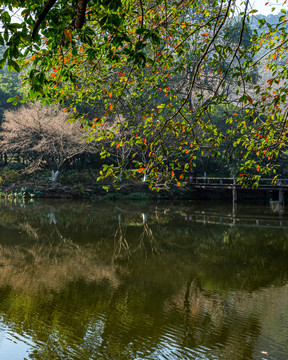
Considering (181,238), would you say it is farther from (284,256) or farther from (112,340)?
(112,340)

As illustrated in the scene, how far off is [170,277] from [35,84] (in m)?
5.20

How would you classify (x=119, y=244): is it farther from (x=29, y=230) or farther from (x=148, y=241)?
(x=29, y=230)

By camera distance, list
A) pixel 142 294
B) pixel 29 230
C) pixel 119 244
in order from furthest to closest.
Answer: pixel 29 230
pixel 119 244
pixel 142 294

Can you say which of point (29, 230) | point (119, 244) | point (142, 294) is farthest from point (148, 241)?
point (142, 294)

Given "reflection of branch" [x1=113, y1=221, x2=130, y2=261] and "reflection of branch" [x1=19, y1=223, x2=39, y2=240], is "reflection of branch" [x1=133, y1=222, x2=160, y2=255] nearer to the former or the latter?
"reflection of branch" [x1=113, y1=221, x2=130, y2=261]

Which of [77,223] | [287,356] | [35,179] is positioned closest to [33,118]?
[35,179]

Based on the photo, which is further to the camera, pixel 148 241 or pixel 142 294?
pixel 148 241

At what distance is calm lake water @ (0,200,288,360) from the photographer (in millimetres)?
4117

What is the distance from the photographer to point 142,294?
5.86 metres

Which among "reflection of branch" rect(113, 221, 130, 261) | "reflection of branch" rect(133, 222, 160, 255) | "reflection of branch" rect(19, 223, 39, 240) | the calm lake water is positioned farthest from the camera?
"reflection of branch" rect(19, 223, 39, 240)

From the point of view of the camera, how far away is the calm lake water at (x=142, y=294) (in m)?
4.12

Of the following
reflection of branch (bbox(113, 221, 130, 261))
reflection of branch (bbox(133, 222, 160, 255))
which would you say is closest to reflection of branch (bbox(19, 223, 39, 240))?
reflection of branch (bbox(113, 221, 130, 261))

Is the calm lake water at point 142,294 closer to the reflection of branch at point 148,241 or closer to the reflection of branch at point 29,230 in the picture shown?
the reflection of branch at point 148,241

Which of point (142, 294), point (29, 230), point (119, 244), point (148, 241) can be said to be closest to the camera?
point (142, 294)
